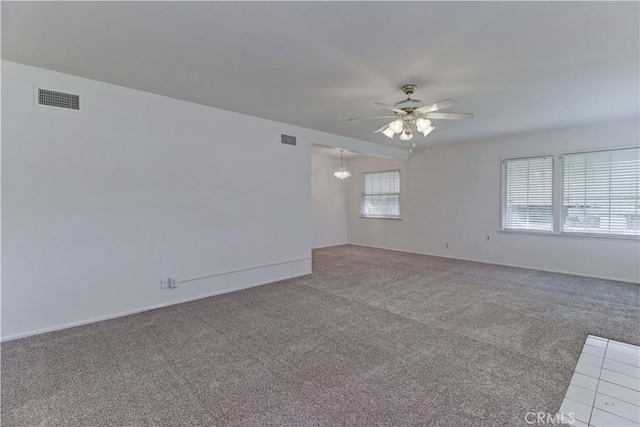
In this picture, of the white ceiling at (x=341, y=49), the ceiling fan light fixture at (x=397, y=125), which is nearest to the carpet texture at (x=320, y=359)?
the ceiling fan light fixture at (x=397, y=125)

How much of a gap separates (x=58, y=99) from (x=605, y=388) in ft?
17.3

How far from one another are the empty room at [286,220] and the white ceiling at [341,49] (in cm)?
2

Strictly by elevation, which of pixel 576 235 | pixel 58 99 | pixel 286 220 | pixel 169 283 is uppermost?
pixel 58 99

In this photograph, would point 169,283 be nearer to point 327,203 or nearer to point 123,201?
point 123,201

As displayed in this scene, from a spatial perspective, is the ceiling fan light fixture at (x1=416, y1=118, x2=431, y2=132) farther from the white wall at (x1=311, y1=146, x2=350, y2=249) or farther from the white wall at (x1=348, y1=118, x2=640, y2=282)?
the white wall at (x1=311, y1=146, x2=350, y2=249)

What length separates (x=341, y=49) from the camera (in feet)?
8.11

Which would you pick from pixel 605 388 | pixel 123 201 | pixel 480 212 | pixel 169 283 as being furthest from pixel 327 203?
pixel 605 388

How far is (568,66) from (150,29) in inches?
142

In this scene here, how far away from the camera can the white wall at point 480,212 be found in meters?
4.84

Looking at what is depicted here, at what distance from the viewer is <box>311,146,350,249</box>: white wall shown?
26.7 ft

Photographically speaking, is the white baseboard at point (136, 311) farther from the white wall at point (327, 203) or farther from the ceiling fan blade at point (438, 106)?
the white wall at point (327, 203)

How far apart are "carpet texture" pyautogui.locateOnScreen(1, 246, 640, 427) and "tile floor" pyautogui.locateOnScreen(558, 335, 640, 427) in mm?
77

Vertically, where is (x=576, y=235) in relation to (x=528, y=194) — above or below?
below

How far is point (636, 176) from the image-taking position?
4.59 m
